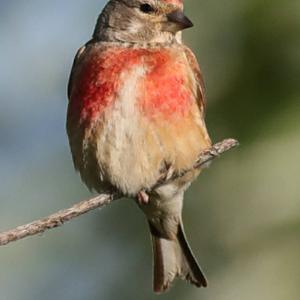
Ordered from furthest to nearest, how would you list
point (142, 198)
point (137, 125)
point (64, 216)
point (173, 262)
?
point (173, 262) < point (142, 198) < point (137, 125) < point (64, 216)

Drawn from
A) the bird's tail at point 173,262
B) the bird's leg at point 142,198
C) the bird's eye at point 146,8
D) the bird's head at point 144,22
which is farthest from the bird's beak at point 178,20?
the bird's tail at point 173,262

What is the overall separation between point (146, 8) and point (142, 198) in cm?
97

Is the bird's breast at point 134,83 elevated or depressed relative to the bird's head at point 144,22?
depressed

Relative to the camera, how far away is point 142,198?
8289mm

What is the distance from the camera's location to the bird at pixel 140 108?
7992 millimetres

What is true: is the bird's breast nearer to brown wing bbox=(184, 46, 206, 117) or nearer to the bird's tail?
brown wing bbox=(184, 46, 206, 117)

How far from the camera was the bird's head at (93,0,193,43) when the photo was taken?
836 cm

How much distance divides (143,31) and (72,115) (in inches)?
22.7

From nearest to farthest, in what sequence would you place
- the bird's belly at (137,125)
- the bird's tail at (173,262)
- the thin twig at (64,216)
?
the thin twig at (64,216) < the bird's belly at (137,125) < the bird's tail at (173,262)

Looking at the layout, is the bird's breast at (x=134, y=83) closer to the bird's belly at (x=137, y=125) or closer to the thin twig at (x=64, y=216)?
the bird's belly at (x=137, y=125)

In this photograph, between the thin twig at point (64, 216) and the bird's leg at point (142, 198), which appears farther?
the bird's leg at point (142, 198)

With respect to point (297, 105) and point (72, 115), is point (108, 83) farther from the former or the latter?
point (297, 105)

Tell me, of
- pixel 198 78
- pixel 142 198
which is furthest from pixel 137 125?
pixel 198 78

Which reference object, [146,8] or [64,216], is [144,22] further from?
[64,216]
